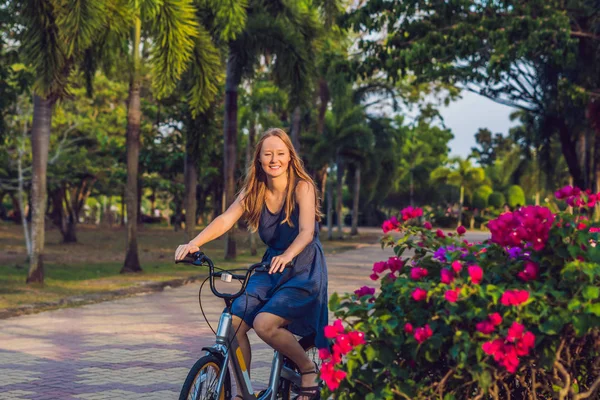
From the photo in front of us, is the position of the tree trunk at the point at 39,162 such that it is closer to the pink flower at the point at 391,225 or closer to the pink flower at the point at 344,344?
the pink flower at the point at 391,225

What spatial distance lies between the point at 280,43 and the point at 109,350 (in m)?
14.8

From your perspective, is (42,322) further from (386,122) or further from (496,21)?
(386,122)

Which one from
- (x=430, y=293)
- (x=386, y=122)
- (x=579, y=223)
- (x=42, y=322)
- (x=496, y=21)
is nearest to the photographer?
(x=430, y=293)

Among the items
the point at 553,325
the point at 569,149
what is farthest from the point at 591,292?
the point at 569,149

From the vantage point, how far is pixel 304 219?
5.14m

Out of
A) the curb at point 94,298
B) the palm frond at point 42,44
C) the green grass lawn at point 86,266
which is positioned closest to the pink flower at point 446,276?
the curb at point 94,298

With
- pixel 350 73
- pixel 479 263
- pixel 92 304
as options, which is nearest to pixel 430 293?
pixel 479 263

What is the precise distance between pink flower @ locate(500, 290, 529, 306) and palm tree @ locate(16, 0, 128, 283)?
1168 cm

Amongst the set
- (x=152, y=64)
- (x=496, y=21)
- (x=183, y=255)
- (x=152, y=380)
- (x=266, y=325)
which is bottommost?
(x=152, y=380)

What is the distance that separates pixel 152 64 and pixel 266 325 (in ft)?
37.8

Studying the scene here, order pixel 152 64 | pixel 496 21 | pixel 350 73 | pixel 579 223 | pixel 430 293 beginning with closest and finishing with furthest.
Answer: pixel 430 293 → pixel 579 223 → pixel 152 64 → pixel 496 21 → pixel 350 73

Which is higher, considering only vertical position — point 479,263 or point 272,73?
point 272,73

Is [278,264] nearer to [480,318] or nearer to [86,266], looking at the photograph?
[480,318]

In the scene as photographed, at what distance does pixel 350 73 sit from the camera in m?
23.0
